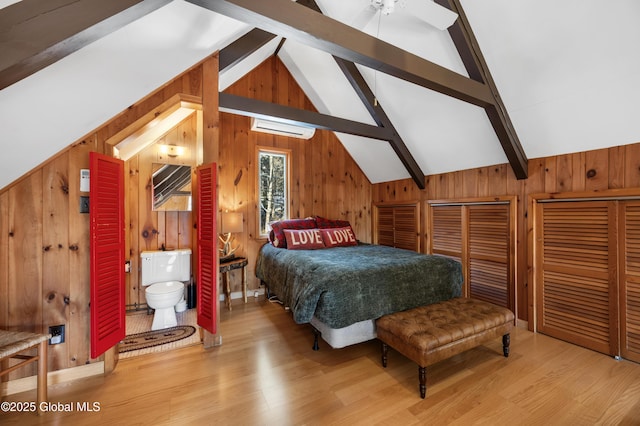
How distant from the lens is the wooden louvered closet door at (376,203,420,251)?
407 cm

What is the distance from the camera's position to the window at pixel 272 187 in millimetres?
3949

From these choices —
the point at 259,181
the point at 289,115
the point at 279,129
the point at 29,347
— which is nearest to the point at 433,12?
the point at 289,115

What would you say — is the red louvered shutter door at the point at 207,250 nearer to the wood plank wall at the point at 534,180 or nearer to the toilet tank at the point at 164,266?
the toilet tank at the point at 164,266

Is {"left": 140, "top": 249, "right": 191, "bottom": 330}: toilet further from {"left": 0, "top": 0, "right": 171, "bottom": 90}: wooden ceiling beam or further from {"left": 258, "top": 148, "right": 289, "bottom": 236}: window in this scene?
{"left": 0, "top": 0, "right": 171, "bottom": 90}: wooden ceiling beam

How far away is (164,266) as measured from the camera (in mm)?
3008

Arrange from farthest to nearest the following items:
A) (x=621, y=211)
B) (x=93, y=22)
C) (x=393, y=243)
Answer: (x=393, y=243) < (x=621, y=211) < (x=93, y=22)

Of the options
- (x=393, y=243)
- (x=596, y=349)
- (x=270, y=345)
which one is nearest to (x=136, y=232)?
(x=270, y=345)

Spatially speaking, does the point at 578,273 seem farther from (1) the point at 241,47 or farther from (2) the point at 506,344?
(1) the point at 241,47

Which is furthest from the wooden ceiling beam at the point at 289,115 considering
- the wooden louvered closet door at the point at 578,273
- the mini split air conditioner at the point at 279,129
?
the wooden louvered closet door at the point at 578,273

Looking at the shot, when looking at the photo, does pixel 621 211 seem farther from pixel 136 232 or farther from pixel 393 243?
pixel 136 232

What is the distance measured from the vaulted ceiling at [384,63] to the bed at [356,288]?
1.55m

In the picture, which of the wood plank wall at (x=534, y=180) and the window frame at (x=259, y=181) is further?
the window frame at (x=259, y=181)

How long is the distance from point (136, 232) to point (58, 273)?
1.36m

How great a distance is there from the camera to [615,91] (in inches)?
74.4
